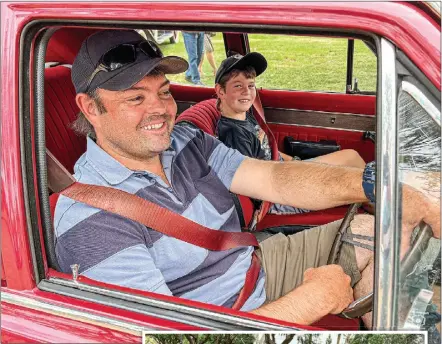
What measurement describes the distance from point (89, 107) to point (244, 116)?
135 cm

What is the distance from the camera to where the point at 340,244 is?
219 cm

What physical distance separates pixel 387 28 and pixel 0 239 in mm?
986

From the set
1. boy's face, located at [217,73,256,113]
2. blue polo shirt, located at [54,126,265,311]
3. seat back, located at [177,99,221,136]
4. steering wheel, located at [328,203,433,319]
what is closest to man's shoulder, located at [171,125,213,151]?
blue polo shirt, located at [54,126,265,311]

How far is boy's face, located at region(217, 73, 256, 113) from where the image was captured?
10.4 feet

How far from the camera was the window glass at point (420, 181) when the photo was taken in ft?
3.79

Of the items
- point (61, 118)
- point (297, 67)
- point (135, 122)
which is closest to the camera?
point (135, 122)

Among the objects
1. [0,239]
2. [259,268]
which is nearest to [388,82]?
[0,239]

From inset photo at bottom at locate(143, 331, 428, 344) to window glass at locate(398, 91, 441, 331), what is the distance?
0.17ft

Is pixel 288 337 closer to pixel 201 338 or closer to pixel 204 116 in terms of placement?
pixel 201 338

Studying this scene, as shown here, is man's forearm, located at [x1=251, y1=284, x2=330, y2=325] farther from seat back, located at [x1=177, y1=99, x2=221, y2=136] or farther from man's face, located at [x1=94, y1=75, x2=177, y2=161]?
seat back, located at [x1=177, y1=99, x2=221, y2=136]

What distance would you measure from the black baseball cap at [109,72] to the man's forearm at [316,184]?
0.55 meters

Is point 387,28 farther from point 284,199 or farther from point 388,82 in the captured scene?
point 284,199

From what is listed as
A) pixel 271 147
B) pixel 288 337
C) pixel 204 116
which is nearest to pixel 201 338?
pixel 288 337

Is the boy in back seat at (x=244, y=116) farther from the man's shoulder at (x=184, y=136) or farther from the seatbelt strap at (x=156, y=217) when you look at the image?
the seatbelt strap at (x=156, y=217)
